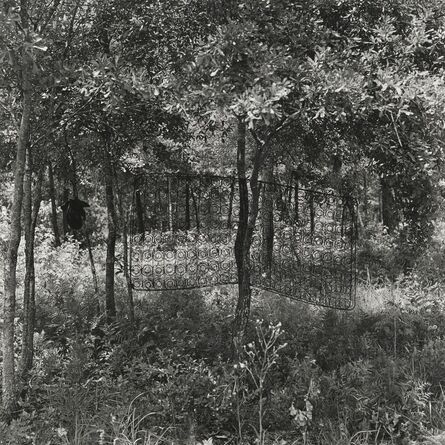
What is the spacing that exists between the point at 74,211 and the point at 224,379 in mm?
2557

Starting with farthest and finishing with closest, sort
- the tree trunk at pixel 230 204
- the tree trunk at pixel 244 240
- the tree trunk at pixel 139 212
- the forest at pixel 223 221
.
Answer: the tree trunk at pixel 139 212 < the tree trunk at pixel 230 204 < the tree trunk at pixel 244 240 < the forest at pixel 223 221

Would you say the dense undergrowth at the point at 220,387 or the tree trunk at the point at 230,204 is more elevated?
the tree trunk at the point at 230,204

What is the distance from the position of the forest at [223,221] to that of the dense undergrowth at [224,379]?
0.02 metres

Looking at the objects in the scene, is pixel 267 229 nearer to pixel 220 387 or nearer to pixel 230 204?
pixel 230 204

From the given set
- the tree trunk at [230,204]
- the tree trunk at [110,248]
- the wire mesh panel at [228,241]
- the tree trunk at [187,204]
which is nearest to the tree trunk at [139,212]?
the wire mesh panel at [228,241]

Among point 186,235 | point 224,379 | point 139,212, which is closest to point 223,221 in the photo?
point 186,235

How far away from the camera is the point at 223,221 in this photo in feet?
18.6

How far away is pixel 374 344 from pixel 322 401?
1.61 meters

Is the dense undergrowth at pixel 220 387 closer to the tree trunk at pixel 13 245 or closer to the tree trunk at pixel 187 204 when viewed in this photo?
the tree trunk at pixel 13 245

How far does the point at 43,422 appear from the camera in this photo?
12.2ft

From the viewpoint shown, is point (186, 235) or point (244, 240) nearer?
point (244, 240)

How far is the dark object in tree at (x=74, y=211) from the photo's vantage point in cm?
564

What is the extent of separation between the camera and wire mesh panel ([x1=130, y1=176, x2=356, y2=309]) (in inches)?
219

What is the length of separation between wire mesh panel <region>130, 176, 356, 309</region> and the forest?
0.02 meters
